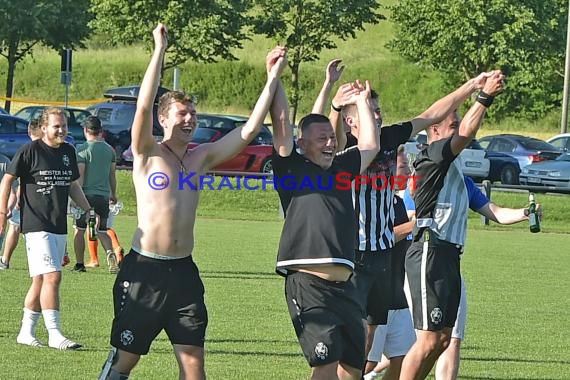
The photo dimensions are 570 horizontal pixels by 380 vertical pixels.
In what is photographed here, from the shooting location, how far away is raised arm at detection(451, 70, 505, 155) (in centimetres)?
772

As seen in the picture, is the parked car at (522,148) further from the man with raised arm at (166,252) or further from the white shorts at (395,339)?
the man with raised arm at (166,252)

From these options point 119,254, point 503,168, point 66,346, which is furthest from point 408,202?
point 503,168

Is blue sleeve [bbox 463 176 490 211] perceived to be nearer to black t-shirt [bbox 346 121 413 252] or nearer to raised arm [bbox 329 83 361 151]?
black t-shirt [bbox 346 121 413 252]

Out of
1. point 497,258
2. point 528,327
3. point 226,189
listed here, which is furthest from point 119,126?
point 528,327

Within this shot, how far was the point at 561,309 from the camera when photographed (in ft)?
46.2

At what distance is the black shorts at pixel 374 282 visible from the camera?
25.5 feet

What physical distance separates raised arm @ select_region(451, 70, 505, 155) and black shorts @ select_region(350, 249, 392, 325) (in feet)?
2.89

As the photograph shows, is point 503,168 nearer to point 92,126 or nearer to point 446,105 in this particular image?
point 92,126

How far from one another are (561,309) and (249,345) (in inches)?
199

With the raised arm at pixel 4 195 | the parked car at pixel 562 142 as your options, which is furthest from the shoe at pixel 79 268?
the parked car at pixel 562 142

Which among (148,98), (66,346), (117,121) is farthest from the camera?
(117,121)

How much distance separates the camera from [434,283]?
26.5ft

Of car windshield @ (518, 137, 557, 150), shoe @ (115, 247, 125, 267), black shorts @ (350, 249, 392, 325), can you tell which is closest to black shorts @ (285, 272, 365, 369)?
black shorts @ (350, 249, 392, 325)

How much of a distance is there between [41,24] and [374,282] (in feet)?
124
